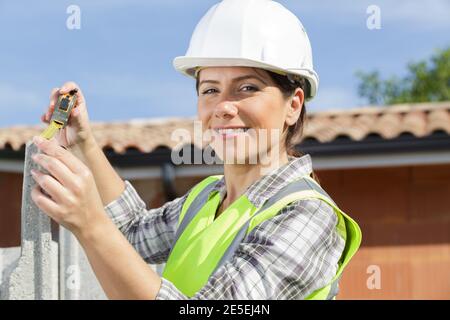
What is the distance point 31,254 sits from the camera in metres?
2.35

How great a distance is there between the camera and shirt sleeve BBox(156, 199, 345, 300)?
1.89 m

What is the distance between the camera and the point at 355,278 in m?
7.55

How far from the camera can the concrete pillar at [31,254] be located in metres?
2.28

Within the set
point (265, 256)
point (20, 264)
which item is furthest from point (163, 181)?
point (265, 256)

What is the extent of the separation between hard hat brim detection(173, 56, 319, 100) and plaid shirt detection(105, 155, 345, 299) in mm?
232

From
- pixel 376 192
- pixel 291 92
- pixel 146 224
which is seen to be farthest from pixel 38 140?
pixel 376 192

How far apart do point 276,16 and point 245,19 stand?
0.09 meters

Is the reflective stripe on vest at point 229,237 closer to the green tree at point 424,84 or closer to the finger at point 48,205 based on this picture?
the finger at point 48,205

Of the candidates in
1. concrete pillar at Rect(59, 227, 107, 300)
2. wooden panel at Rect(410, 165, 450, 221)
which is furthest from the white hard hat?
wooden panel at Rect(410, 165, 450, 221)

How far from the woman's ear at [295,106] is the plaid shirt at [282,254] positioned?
4.5 inches

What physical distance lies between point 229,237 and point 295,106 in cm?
43

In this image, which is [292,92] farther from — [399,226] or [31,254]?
[399,226]

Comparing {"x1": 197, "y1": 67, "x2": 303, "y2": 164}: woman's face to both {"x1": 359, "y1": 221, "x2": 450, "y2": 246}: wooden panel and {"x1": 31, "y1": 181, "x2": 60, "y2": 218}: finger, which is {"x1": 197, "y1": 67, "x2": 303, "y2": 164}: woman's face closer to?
{"x1": 31, "y1": 181, "x2": 60, "y2": 218}: finger
